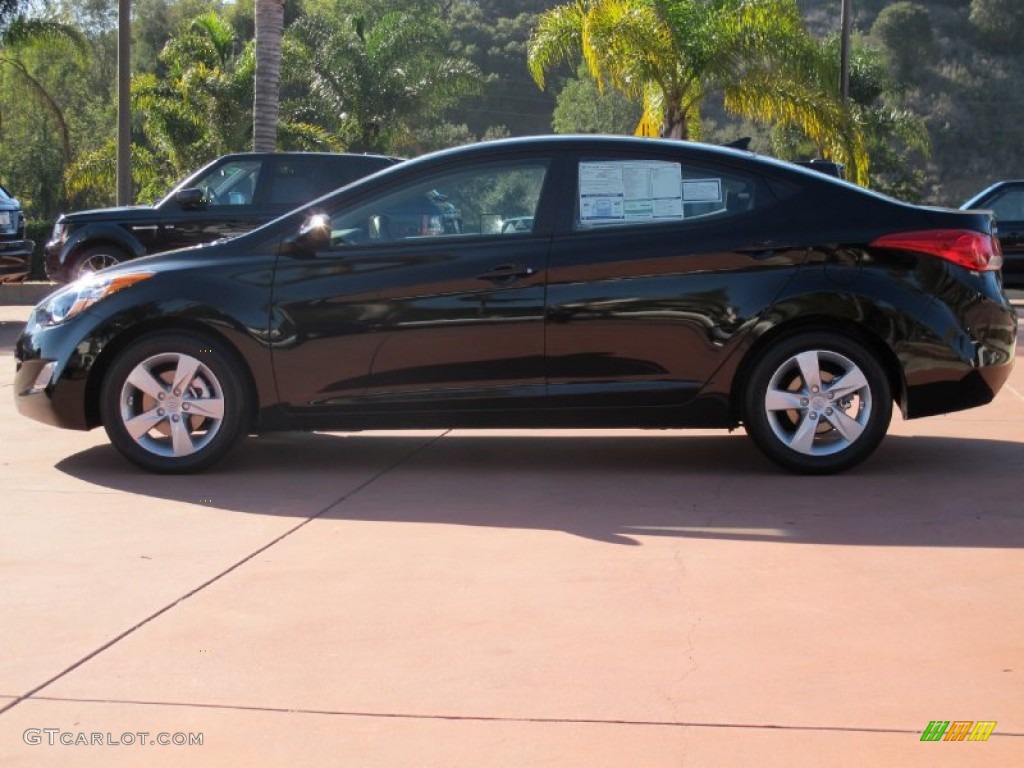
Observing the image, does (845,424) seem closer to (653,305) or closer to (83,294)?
(653,305)

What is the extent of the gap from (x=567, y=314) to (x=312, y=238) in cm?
131

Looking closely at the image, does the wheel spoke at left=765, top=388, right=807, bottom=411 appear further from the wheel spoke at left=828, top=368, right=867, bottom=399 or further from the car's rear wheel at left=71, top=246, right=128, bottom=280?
the car's rear wheel at left=71, top=246, right=128, bottom=280

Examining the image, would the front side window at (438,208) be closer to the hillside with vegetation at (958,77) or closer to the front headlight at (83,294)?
the front headlight at (83,294)

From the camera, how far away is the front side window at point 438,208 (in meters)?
7.39

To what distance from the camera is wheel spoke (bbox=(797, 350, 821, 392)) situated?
7.18 metres

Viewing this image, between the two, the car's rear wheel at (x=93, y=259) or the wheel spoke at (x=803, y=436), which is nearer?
the wheel spoke at (x=803, y=436)

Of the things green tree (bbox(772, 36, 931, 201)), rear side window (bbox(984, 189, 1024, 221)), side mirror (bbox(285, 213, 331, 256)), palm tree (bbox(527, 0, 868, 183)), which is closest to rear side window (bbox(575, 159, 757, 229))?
side mirror (bbox(285, 213, 331, 256))

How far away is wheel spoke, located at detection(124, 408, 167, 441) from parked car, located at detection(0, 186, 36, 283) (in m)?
9.92

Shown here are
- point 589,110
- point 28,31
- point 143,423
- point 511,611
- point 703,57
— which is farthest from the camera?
point 589,110

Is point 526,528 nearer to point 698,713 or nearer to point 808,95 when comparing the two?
point 698,713

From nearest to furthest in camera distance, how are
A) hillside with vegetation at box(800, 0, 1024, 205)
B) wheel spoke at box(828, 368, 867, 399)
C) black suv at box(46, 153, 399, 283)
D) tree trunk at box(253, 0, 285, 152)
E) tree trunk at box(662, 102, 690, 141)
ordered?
1. wheel spoke at box(828, 368, 867, 399)
2. black suv at box(46, 153, 399, 283)
3. tree trunk at box(253, 0, 285, 152)
4. tree trunk at box(662, 102, 690, 141)
5. hillside with vegetation at box(800, 0, 1024, 205)

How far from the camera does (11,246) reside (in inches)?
651

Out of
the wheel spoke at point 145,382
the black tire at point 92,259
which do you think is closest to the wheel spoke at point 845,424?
the wheel spoke at point 145,382

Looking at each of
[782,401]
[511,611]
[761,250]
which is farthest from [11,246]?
[511,611]
